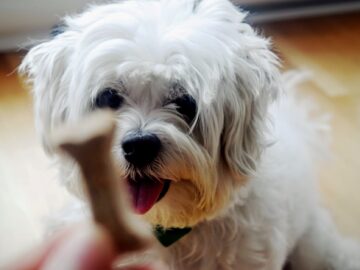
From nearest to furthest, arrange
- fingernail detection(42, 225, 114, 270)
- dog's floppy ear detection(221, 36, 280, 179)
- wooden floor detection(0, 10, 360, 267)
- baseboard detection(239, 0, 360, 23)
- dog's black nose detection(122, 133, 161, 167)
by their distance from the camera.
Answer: fingernail detection(42, 225, 114, 270), dog's black nose detection(122, 133, 161, 167), dog's floppy ear detection(221, 36, 280, 179), wooden floor detection(0, 10, 360, 267), baseboard detection(239, 0, 360, 23)

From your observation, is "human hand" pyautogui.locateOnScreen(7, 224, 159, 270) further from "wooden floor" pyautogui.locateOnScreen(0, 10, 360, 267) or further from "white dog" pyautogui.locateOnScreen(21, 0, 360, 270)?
"wooden floor" pyautogui.locateOnScreen(0, 10, 360, 267)

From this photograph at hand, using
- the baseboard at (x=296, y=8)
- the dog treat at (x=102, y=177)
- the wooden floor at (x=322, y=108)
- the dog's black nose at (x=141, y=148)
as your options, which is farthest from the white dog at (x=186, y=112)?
the baseboard at (x=296, y=8)

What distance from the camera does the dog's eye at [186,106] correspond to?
0.97 m

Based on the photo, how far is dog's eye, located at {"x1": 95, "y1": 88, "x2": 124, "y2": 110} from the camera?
0.96m

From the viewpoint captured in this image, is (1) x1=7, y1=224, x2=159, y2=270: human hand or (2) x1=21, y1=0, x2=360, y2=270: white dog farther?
(2) x1=21, y1=0, x2=360, y2=270: white dog

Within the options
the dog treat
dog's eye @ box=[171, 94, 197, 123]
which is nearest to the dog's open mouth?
dog's eye @ box=[171, 94, 197, 123]

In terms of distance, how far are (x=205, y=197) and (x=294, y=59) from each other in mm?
1324

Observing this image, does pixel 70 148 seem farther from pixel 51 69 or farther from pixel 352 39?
pixel 352 39

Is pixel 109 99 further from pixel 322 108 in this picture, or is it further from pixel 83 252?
pixel 322 108

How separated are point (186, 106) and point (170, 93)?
0.12ft

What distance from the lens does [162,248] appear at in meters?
1.12

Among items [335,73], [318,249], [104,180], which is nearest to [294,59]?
[335,73]

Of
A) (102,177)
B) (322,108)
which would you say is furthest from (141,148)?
(322,108)

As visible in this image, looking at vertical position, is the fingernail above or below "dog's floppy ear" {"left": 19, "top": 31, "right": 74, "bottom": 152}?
above
